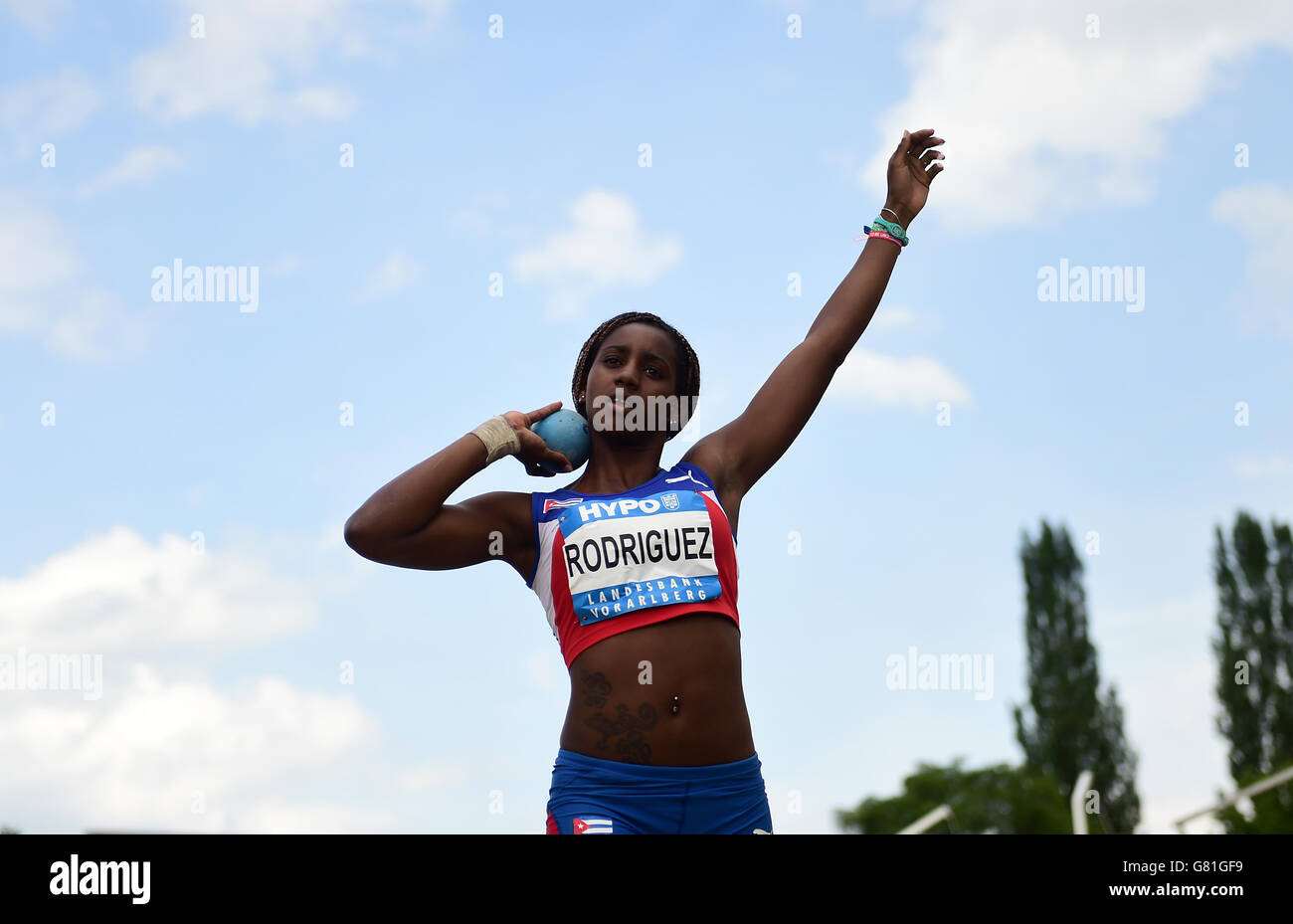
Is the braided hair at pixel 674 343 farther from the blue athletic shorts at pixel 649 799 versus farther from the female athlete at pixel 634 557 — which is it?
the blue athletic shorts at pixel 649 799

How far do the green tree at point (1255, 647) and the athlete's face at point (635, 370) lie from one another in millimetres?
39762

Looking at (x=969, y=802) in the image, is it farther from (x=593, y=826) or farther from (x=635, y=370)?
(x=593, y=826)

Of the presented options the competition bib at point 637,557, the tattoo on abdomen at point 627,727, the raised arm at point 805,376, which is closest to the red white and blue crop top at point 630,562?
the competition bib at point 637,557

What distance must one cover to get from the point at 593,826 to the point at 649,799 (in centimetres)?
22

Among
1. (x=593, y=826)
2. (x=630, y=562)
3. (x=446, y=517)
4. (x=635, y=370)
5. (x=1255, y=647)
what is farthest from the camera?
(x=1255, y=647)

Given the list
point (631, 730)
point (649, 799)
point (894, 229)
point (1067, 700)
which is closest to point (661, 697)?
point (631, 730)

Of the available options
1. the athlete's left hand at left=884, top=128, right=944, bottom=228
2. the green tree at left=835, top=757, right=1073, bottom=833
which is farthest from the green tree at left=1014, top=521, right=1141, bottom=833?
the athlete's left hand at left=884, top=128, right=944, bottom=228

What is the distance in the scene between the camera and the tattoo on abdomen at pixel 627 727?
4.07 metres

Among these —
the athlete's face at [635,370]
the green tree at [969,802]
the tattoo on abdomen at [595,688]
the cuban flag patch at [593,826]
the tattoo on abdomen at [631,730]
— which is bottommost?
Answer: the green tree at [969,802]

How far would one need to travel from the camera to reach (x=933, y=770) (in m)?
49.0

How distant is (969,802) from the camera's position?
4675 centimetres
